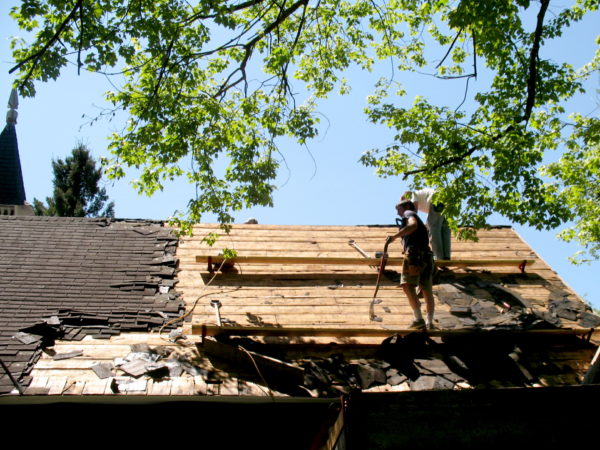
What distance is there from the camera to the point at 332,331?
19.4 ft

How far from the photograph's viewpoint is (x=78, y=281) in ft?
22.9

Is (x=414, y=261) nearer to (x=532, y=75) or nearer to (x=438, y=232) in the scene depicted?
(x=438, y=232)

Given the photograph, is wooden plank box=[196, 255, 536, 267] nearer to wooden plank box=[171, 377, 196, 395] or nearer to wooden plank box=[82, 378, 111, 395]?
wooden plank box=[171, 377, 196, 395]

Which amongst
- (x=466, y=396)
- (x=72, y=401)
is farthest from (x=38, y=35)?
(x=466, y=396)

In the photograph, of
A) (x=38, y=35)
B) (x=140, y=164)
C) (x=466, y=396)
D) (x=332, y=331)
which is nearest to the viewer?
(x=466, y=396)

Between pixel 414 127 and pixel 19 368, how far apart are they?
671cm

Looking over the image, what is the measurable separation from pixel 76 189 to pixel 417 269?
29152 mm

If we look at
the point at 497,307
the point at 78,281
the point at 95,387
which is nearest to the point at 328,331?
the point at 95,387

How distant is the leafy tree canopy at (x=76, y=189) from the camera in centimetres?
3014

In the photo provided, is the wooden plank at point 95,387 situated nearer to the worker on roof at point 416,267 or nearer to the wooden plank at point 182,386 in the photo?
the wooden plank at point 182,386

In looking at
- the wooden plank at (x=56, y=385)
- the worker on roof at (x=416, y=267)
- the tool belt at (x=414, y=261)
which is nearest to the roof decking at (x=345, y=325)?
the wooden plank at (x=56, y=385)

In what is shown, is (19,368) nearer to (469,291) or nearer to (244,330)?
(244,330)

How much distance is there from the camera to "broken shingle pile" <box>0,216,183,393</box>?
5672mm

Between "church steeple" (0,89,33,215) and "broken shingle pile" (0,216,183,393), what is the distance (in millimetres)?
15030
